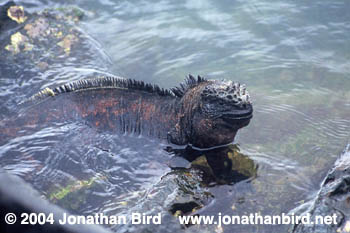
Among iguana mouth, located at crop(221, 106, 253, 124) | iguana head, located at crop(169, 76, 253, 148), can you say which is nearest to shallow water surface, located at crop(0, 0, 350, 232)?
iguana head, located at crop(169, 76, 253, 148)

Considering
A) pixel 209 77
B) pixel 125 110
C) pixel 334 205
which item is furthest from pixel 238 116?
pixel 209 77

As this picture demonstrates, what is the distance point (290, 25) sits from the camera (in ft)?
24.7

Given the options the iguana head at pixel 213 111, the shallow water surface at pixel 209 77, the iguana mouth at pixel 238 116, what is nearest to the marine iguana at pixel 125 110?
the iguana head at pixel 213 111

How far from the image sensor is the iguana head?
393cm

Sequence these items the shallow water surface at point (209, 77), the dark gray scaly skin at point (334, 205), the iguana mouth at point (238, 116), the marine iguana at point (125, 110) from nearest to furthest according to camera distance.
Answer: the dark gray scaly skin at point (334, 205)
the shallow water surface at point (209, 77)
the iguana mouth at point (238, 116)
the marine iguana at point (125, 110)

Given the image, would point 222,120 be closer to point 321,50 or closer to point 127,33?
point 321,50

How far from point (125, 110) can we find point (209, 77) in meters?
2.03

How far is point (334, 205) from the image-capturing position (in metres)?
2.48

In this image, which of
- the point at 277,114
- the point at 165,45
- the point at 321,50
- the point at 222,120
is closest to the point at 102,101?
the point at 222,120

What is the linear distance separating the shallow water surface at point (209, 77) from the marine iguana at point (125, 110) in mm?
157

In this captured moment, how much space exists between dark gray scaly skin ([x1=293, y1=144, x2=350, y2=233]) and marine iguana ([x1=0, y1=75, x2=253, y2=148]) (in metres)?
1.58

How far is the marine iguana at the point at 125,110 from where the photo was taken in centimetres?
436

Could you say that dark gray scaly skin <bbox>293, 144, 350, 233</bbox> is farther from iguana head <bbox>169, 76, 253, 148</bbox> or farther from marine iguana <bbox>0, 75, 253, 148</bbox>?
marine iguana <bbox>0, 75, 253, 148</bbox>

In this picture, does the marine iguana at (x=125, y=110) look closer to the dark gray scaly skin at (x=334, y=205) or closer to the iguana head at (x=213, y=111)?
the iguana head at (x=213, y=111)
